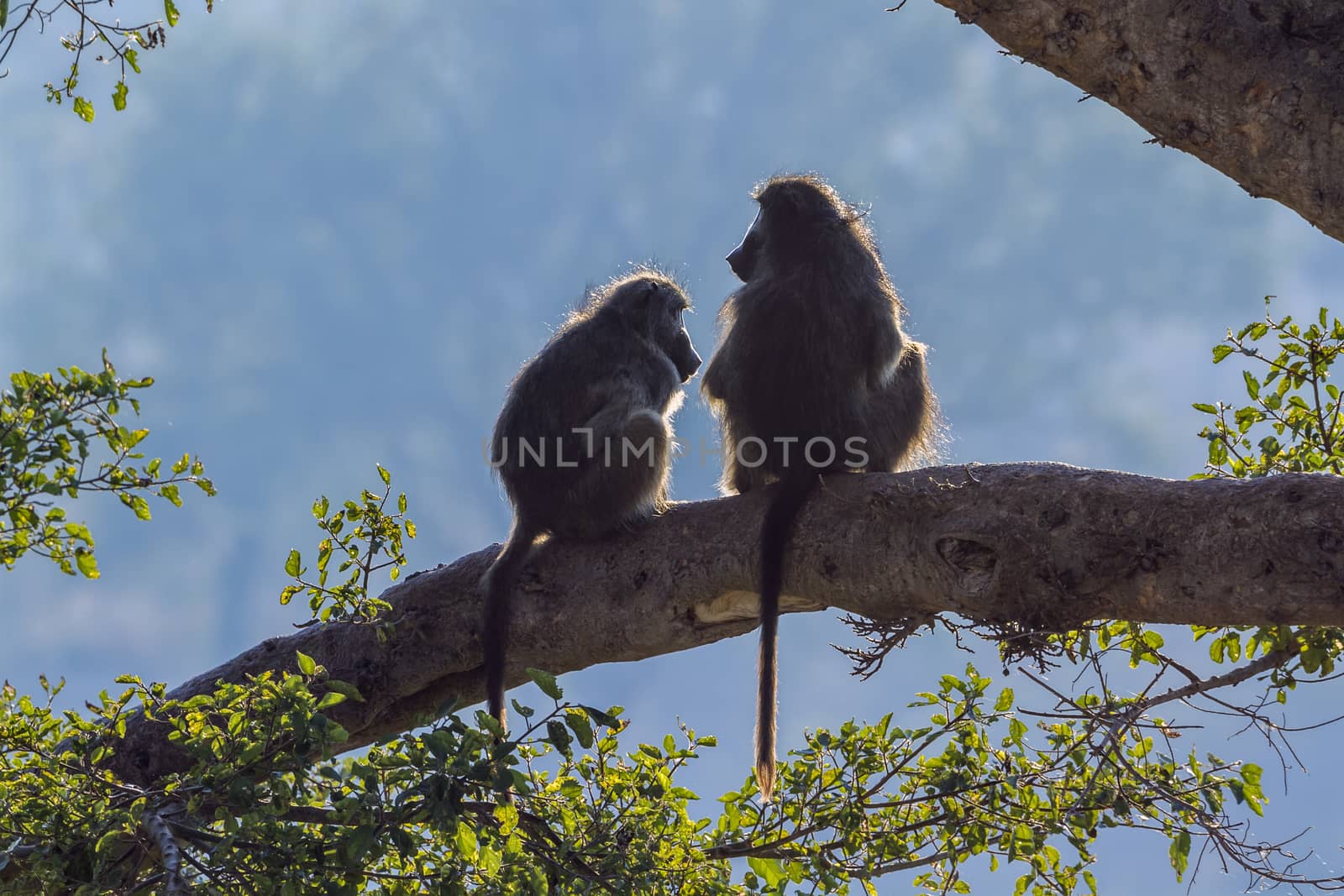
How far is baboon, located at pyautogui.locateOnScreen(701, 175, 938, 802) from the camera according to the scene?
5.63 metres

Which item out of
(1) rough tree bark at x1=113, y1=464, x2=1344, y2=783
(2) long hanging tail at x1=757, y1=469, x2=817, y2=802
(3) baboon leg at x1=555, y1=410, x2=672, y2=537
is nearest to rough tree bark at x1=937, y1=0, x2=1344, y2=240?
(1) rough tree bark at x1=113, y1=464, x2=1344, y2=783

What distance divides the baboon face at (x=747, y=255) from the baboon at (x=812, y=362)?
2 cm

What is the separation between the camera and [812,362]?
5680 millimetres

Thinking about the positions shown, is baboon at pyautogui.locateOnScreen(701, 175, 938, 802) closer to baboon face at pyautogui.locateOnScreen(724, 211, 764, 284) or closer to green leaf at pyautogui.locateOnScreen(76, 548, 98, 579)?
baboon face at pyautogui.locateOnScreen(724, 211, 764, 284)

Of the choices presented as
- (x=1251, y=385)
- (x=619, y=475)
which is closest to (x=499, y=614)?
(x=619, y=475)

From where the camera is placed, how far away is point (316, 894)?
3.62 meters

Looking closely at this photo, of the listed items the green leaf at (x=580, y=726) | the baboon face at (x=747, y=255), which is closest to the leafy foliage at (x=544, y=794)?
the green leaf at (x=580, y=726)

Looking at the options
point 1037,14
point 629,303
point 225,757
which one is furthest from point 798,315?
point 225,757

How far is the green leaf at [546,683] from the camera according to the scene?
3.71 metres

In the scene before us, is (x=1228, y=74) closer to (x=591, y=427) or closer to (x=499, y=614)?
(x=591, y=427)

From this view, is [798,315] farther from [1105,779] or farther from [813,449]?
[1105,779]

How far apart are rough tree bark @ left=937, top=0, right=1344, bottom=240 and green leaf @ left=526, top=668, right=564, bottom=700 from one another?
2.58 meters

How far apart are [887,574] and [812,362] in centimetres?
139

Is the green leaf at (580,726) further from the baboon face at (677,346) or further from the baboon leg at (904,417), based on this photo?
the baboon face at (677,346)
